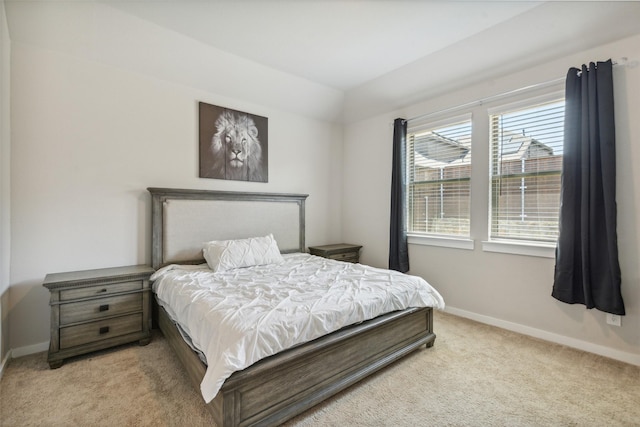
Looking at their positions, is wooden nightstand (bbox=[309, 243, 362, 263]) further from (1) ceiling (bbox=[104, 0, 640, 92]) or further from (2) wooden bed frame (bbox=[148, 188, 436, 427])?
(1) ceiling (bbox=[104, 0, 640, 92])

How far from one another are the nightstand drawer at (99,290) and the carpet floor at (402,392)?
1.69 ft

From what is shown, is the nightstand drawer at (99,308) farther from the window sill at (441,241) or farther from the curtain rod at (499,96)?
the curtain rod at (499,96)

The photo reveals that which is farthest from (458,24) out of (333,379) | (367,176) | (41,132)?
(41,132)

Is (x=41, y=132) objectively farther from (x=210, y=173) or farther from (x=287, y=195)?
(x=287, y=195)

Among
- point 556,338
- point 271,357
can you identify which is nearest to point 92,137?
point 271,357

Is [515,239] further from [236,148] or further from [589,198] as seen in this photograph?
[236,148]

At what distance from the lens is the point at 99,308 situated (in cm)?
239

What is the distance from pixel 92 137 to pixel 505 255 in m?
4.27

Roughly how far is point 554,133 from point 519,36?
0.95 m

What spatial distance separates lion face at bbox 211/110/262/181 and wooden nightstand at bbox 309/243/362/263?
129 centimetres

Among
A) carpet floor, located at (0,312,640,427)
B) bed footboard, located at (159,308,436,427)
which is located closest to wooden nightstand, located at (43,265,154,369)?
carpet floor, located at (0,312,640,427)

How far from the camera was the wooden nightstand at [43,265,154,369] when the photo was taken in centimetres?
222

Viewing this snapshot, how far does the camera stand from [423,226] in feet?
12.5

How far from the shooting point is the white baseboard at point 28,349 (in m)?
2.36
